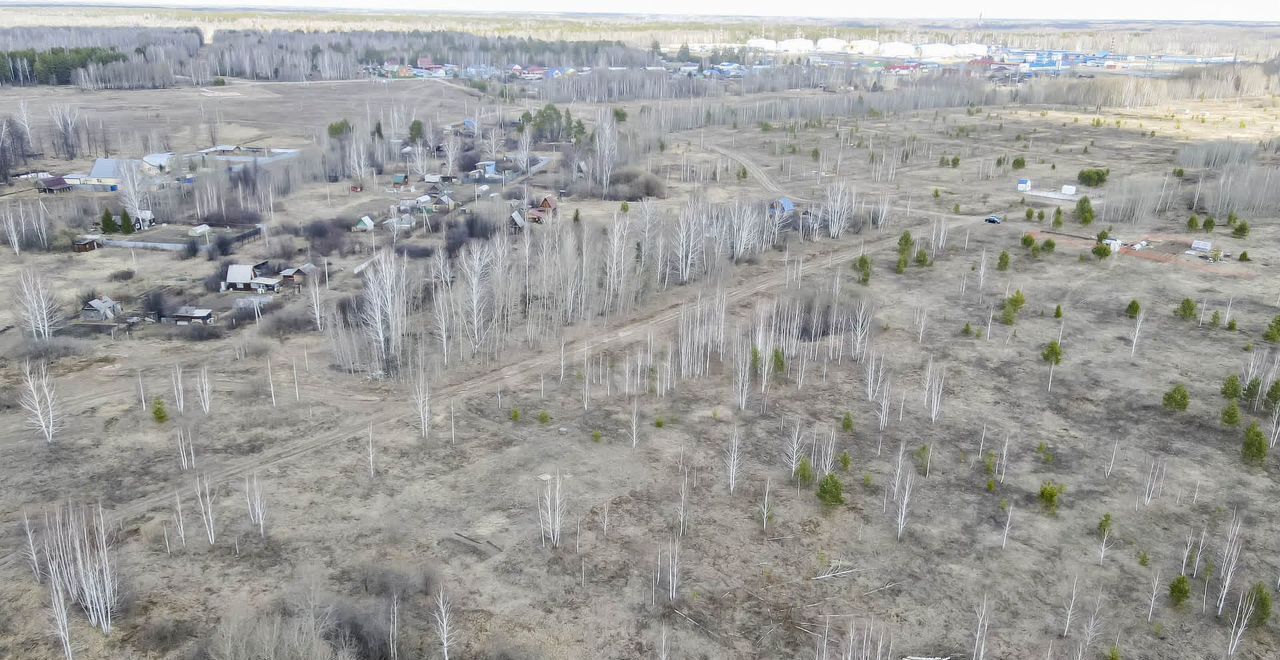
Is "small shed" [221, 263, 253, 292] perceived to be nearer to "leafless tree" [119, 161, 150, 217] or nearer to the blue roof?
"leafless tree" [119, 161, 150, 217]

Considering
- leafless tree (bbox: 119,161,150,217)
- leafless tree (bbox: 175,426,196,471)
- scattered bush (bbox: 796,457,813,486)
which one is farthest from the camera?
leafless tree (bbox: 119,161,150,217)

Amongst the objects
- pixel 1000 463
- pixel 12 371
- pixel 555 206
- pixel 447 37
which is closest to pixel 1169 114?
pixel 555 206

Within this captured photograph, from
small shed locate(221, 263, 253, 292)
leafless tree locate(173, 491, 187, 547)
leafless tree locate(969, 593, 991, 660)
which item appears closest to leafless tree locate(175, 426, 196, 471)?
leafless tree locate(173, 491, 187, 547)

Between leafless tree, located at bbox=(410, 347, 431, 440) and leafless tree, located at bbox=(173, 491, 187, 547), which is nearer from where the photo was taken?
leafless tree, located at bbox=(173, 491, 187, 547)

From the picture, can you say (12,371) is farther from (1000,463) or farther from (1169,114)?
(1169,114)

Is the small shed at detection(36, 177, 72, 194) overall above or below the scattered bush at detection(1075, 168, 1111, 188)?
below

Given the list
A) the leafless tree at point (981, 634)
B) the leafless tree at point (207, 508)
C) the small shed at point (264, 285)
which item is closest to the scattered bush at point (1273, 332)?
the leafless tree at point (981, 634)

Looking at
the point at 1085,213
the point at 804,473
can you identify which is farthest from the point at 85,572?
the point at 1085,213
